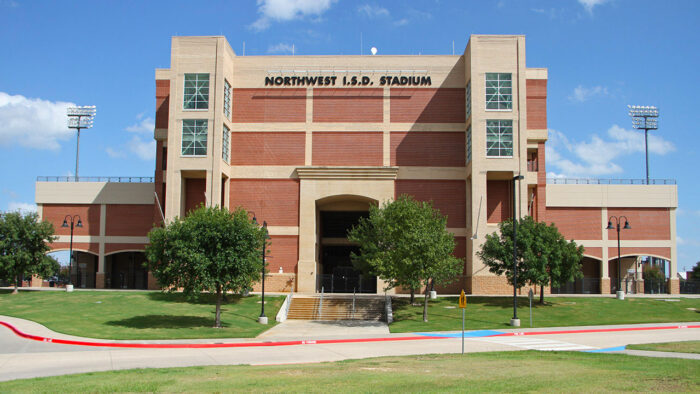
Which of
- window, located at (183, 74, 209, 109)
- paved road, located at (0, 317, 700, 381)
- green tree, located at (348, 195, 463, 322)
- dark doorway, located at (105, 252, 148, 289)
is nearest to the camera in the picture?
paved road, located at (0, 317, 700, 381)

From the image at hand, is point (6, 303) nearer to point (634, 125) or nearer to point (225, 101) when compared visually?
point (225, 101)

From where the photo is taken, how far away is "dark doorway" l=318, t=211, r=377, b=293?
52469mm

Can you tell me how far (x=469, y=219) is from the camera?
4894 cm

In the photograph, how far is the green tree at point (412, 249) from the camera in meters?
36.4

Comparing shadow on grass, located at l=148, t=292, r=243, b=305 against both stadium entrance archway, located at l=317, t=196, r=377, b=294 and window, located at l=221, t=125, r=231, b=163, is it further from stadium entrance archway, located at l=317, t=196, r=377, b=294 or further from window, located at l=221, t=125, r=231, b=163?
window, located at l=221, t=125, r=231, b=163

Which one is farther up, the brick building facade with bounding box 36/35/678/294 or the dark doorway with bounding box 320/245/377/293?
the brick building facade with bounding box 36/35/678/294

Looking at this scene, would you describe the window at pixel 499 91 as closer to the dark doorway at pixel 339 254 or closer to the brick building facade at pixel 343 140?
the brick building facade at pixel 343 140

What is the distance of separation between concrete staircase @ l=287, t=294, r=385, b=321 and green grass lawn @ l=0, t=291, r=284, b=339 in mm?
1438

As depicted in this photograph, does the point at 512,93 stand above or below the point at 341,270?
above

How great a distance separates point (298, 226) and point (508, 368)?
3487 centimetres

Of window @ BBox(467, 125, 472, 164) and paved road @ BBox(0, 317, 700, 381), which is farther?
window @ BBox(467, 125, 472, 164)

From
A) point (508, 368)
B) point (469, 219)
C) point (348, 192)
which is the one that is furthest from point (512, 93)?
point (508, 368)

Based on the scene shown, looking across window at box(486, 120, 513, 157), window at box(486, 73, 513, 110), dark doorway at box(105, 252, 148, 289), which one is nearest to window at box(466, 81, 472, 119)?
window at box(486, 73, 513, 110)

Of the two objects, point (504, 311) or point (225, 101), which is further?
point (225, 101)
